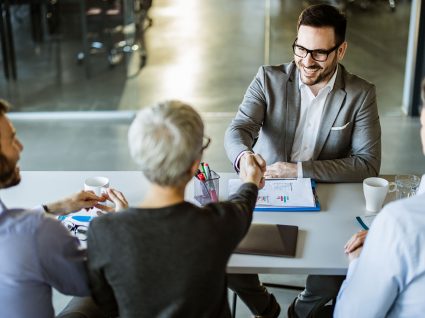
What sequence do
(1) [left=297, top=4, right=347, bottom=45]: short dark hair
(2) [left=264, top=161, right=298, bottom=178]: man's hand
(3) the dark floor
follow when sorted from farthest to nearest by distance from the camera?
1. (3) the dark floor
2. (1) [left=297, top=4, right=347, bottom=45]: short dark hair
3. (2) [left=264, top=161, right=298, bottom=178]: man's hand

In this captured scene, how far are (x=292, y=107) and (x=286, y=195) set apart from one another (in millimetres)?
589

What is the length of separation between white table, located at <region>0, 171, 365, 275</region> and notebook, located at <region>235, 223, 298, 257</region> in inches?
0.8

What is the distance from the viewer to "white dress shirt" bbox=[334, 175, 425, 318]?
5.06 feet

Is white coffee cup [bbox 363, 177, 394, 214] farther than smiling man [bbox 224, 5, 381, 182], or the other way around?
smiling man [bbox 224, 5, 381, 182]

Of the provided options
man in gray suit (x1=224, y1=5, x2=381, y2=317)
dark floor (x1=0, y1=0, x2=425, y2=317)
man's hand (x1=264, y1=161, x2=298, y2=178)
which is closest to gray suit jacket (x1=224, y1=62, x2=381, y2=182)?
man in gray suit (x1=224, y1=5, x2=381, y2=317)

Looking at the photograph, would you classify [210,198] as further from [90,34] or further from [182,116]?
[90,34]

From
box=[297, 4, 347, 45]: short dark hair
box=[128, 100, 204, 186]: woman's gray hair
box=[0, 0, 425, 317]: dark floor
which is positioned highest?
box=[297, 4, 347, 45]: short dark hair

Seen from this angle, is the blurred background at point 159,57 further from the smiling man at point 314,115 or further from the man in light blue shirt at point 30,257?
the man in light blue shirt at point 30,257

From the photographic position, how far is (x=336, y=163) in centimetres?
244

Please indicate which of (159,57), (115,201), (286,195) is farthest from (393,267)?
(159,57)

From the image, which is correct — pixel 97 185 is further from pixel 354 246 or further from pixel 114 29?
pixel 114 29

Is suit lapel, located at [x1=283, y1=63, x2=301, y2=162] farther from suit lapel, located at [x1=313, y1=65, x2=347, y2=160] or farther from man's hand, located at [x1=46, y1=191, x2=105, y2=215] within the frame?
man's hand, located at [x1=46, y1=191, x2=105, y2=215]

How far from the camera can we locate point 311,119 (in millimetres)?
2734

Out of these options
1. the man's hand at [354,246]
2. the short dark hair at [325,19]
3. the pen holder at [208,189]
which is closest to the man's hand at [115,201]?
the pen holder at [208,189]
